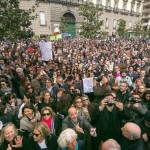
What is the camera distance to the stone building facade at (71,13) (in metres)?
42.2

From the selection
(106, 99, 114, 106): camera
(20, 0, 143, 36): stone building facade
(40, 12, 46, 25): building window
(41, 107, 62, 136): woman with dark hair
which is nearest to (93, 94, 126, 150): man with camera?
(106, 99, 114, 106): camera

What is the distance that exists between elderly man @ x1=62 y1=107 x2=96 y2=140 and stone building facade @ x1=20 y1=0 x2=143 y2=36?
27.4 metres

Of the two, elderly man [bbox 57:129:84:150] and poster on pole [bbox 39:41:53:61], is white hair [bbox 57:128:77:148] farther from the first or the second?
poster on pole [bbox 39:41:53:61]

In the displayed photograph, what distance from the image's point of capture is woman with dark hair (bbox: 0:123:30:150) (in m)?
4.31

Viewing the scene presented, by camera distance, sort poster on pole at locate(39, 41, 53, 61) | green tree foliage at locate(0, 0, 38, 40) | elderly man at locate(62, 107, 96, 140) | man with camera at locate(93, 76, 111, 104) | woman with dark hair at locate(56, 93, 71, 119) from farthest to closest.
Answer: poster on pole at locate(39, 41, 53, 61)
green tree foliage at locate(0, 0, 38, 40)
man with camera at locate(93, 76, 111, 104)
woman with dark hair at locate(56, 93, 71, 119)
elderly man at locate(62, 107, 96, 140)

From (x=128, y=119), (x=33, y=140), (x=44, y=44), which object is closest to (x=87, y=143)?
(x=128, y=119)

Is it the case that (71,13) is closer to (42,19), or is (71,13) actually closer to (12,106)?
(42,19)

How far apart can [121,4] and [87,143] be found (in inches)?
2284

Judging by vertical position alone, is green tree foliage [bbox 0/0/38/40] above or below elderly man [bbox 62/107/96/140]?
above

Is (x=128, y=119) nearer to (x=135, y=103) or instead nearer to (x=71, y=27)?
(x=135, y=103)

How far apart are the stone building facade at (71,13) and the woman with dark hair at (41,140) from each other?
28162mm

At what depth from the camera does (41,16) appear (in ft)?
139

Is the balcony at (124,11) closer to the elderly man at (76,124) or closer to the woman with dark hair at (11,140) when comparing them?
the elderly man at (76,124)

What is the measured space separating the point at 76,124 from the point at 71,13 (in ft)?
145
